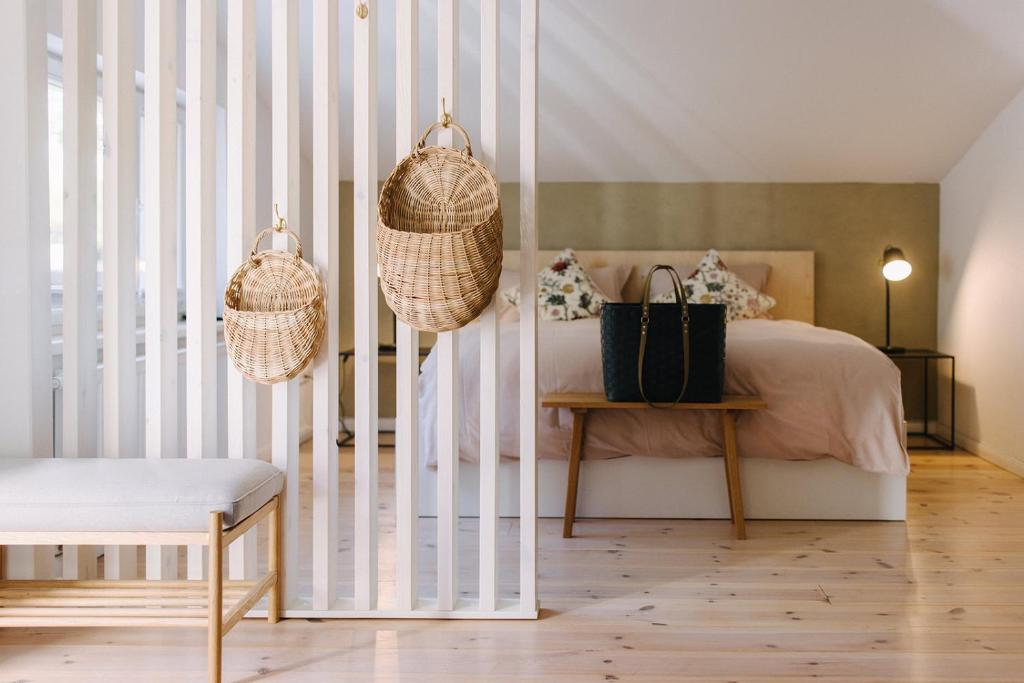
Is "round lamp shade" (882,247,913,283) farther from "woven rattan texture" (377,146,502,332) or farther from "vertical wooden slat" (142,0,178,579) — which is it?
"vertical wooden slat" (142,0,178,579)

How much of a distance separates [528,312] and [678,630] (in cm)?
96

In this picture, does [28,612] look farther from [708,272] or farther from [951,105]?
[951,105]

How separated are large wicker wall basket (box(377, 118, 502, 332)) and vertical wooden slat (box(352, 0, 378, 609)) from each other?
0.11m

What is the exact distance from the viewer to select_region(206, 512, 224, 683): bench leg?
206 centimetres

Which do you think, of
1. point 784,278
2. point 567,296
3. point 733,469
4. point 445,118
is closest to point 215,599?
point 445,118

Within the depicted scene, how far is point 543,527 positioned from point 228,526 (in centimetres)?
166

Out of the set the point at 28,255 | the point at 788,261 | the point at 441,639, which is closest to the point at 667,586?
the point at 441,639

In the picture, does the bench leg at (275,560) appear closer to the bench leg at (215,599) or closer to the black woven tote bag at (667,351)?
the bench leg at (215,599)

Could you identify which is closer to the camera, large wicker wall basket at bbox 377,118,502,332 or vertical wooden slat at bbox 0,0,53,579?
large wicker wall basket at bbox 377,118,502,332

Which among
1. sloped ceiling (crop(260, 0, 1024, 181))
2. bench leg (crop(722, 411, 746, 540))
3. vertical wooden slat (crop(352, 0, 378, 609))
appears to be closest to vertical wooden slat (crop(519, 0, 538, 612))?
vertical wooden slat (crop(352, 0, 378, 609))

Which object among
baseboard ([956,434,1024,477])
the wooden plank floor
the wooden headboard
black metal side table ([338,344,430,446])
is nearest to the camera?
the wooden plank floor

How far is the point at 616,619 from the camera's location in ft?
8.40

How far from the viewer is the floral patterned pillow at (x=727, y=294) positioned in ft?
16.9

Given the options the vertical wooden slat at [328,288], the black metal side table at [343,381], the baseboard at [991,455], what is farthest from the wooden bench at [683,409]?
the black metal side table at [343,381]
